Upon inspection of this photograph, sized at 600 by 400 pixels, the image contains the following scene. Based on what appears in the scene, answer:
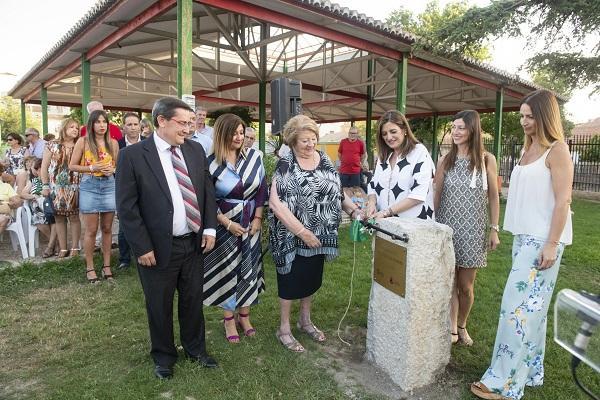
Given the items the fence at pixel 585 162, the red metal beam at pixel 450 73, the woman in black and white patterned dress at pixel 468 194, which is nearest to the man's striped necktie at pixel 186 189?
the woman in black and white patterned dress at pixel 468 194

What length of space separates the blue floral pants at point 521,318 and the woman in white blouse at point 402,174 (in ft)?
2.34

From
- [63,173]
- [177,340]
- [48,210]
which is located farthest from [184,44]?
[177,340]

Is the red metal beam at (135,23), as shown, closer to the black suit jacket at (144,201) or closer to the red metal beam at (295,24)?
the red metal beam at (295,24)

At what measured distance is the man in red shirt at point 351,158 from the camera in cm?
943

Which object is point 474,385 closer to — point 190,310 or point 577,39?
point 190,310

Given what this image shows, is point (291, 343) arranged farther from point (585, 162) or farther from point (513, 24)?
point (585, 162)

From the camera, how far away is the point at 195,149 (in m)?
2.79

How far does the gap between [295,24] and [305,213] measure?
440 cm

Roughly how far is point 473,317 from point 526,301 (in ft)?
4.93

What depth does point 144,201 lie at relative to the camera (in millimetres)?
2580

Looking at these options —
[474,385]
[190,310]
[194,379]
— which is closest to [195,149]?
[190,310]

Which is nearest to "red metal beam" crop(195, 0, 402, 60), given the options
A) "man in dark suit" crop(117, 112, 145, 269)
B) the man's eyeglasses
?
"man in dark suit" crop(117, 112, 145, 269)

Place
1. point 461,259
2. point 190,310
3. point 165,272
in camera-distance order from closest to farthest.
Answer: point 165,272
point 190,310
point 461,259

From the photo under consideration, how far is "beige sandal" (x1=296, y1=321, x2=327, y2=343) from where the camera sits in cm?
340
